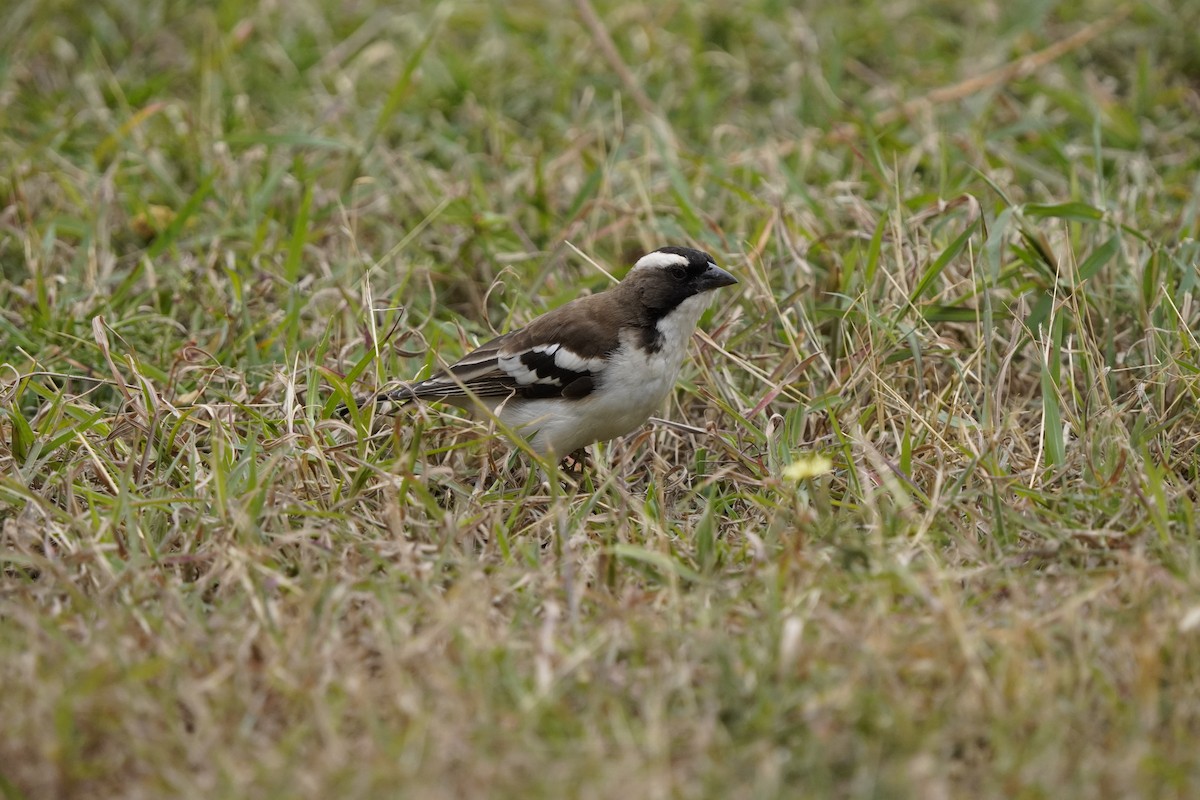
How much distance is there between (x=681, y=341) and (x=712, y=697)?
Result: 199 cm

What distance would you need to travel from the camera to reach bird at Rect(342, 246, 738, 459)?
189 inches

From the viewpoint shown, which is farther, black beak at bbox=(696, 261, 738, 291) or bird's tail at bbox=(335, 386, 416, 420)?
black beak at bbox=(696, 261, 738, 291)

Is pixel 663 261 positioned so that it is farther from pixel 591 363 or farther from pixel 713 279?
pixel 591 363

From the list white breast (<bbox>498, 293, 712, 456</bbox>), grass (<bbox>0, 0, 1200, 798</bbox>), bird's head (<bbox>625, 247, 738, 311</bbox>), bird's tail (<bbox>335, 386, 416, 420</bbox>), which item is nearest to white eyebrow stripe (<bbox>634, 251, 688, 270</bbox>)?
bird's head (<bbox>625, 247, 738, 311</bbox>)

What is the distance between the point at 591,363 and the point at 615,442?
61 centimetres

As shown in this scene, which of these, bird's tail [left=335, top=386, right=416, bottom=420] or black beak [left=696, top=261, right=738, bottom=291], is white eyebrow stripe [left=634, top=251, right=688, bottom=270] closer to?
black beak [left=696, top=261, right=738, bottom=291]

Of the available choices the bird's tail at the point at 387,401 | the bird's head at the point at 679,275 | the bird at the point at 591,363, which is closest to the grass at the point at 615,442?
the bird's tail at the point at 387,401

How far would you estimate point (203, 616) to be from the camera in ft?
12.4

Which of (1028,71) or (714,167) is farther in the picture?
(1028,71)

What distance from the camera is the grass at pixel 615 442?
3.15m

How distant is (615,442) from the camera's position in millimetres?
5395

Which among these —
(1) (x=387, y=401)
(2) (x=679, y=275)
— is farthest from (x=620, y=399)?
(1) (x=387, y=401)

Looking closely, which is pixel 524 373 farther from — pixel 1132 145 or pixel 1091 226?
pixel 1132 145

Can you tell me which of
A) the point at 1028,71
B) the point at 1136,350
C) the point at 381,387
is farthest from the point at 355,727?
the point at 1028,71
